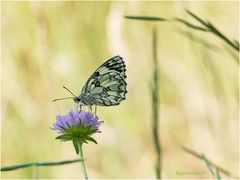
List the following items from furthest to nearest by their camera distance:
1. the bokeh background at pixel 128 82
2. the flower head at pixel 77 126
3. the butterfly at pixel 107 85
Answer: the bokeh background at pixel 128 82
the butterfly at pixel 107 85
the flower head at pixel 77 126

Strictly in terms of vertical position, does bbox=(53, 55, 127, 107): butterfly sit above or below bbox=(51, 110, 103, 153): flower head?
above

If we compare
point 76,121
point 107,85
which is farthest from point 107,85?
point 76,121

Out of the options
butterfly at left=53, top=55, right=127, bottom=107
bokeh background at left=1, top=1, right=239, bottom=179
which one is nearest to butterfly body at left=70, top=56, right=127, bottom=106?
butterfly at left=53, top=55, right=127, bottom=107

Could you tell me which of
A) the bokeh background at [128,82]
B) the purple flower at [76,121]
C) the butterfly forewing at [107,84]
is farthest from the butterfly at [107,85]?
the bokeh background at [128,82]

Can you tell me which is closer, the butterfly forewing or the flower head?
the flower head

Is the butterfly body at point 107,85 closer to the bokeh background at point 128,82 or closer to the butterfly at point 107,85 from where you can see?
the butterfly at point 107,85

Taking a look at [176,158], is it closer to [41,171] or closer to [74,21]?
[41,171]

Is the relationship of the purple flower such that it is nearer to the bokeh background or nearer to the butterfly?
the butterfly

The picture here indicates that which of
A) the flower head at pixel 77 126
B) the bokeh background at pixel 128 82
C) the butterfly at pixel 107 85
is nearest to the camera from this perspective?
the flower head at pixel 77 126

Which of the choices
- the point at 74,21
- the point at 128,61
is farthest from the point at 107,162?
the point at 74,21
